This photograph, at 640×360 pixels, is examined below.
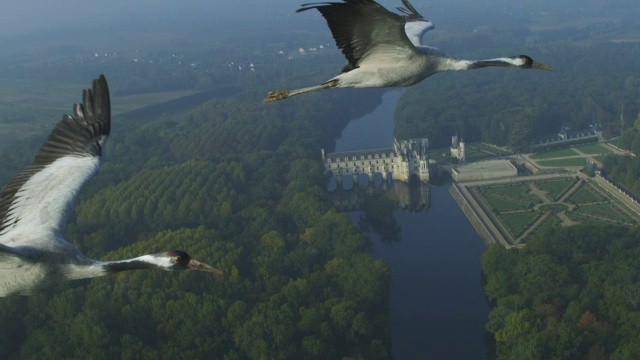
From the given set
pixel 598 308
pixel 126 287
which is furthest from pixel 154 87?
pixel 598 308

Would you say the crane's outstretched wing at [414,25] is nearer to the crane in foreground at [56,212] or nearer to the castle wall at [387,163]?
the crane in foreground at [56,212]

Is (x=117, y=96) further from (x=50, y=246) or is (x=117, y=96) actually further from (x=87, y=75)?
(x=50, y=246)

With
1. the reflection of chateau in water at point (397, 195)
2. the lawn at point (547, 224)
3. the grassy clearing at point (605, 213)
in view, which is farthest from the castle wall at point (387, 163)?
the grassy clearing at point (605, 213)

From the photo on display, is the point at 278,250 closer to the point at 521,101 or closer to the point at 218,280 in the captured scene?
the point at 218,280

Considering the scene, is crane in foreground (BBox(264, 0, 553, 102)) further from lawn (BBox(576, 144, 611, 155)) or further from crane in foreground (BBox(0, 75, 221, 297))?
lawn (BBox(576, 144, 611, 155))

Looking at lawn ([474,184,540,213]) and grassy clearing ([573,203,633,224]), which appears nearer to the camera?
grassy clearing ([573,203,633,224])

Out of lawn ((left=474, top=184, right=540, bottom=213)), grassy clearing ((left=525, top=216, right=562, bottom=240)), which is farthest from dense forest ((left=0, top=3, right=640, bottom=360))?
lawn ((left=474, top=184, right=540, bottom=213))

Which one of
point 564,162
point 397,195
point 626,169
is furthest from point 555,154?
point 397,195
